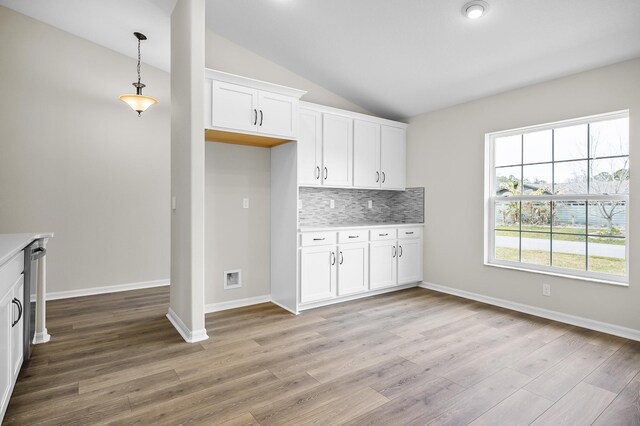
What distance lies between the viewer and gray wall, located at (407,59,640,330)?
3131mm

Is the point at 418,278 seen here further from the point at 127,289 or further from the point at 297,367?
A: the point at 127,289

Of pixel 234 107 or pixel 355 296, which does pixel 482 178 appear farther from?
pixel 234 107

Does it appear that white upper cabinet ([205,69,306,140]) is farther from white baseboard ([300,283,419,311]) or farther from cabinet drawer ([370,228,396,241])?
white baseboard ([300,283,419,311])

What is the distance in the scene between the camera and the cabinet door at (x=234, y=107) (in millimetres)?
3258

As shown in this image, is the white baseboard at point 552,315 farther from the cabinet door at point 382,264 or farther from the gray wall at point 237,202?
the gray wall at point 237,202

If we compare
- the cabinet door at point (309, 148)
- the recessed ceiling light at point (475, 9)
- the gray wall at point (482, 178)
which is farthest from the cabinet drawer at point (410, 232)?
the recessed ceiling light at point (475, 9)

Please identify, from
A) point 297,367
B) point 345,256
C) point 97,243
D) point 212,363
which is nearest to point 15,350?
point 212,363

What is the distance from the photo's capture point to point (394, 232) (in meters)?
4.61

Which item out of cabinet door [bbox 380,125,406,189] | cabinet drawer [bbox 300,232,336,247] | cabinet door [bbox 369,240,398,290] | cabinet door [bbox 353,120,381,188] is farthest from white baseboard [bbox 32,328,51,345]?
cabinet door [bbox 380,125,406,189]

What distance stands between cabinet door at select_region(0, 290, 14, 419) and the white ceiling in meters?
2.92

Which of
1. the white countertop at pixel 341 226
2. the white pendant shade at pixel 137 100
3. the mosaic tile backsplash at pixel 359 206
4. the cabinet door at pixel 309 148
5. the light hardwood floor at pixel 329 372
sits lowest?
the light hardwood floor at pixel 329 372

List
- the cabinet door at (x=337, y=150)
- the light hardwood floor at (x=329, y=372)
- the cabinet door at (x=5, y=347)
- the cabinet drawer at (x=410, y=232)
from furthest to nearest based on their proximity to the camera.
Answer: the cabinet drawer at (x=410, y=232)
the cabinet door at (x=337, y=150)
the light hardwood floor at (x=329, y=372)
the cabinet door at (x=5, y=347)

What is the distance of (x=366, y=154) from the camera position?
4.61 m

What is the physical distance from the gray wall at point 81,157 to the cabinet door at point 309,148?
7.20 ft
